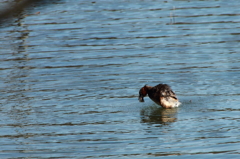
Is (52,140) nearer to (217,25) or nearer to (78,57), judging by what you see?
(78,57)

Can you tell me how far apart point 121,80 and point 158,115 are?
2.61 m

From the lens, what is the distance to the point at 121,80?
473 inches

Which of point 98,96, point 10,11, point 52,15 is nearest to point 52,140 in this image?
point 98,96

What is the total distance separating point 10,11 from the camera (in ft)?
4.97

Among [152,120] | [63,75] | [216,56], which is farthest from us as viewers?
[216,56]

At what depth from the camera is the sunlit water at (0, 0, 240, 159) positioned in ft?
24.9

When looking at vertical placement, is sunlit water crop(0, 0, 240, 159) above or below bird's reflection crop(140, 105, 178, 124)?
above

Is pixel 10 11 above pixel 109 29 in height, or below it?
above

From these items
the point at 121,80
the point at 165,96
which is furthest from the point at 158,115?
the point at 121,80

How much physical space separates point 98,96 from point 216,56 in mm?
4835

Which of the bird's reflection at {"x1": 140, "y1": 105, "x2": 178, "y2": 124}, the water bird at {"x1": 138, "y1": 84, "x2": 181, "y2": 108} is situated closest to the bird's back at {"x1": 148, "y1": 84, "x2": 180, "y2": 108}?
the water bird at {"x1": 138, "y1": 84, "x2": 181, "y2": 108}

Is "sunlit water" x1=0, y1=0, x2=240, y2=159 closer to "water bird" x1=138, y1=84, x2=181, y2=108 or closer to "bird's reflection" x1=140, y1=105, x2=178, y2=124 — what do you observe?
"bird's reflection" x1=140, y1=105, x2=178, y2=124

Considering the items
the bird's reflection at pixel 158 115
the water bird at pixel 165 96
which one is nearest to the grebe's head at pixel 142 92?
the water bird at pixel 165 96

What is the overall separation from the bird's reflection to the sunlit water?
0.08ft
